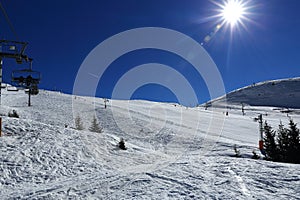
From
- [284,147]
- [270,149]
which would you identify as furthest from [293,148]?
[270,149]

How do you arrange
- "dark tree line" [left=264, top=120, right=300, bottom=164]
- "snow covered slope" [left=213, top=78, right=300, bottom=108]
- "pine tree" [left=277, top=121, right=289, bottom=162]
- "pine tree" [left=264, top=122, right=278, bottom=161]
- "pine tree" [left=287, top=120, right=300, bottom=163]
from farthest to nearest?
1. "snow covered slope" [left=213, top=78, right=300, bottom=108]
2. "pine tree" [left=264, top=122, right=278, bottom=161]
3. "pine tree" [left=277, top=121, right=289, bottom=162]
4. "dark tree line" [left=264, top=120, right=300, bottom=164]
5. "pine tree" [left=287, top=120, right=300, bottom=163]

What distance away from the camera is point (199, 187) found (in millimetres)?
6762

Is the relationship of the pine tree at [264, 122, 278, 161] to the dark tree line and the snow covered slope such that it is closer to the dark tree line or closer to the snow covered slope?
the dark tree line

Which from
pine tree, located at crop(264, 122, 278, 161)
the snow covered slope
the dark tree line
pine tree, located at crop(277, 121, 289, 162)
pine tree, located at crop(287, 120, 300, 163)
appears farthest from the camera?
the snow covered slope

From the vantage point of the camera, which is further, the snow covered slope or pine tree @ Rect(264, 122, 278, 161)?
the snow covered slope

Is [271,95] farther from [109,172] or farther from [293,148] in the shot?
[109,172]

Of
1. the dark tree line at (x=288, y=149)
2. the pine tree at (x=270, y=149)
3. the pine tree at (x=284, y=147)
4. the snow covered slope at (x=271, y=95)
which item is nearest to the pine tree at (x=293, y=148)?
the dark tree line at (x=288, y=149)

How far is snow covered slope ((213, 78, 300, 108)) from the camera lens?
95500mm

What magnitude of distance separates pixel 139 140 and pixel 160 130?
4354 millimetres

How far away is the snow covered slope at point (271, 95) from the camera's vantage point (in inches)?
3760

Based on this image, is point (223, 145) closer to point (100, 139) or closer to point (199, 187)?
point (100, 139)

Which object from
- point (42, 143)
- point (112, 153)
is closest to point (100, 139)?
point (112, 153)

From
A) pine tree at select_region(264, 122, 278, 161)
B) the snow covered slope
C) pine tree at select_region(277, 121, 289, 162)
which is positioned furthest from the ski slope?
the snow covered slope

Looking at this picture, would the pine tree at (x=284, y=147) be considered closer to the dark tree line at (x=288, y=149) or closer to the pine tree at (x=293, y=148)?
the dark tree line at (x=288, y=149)
